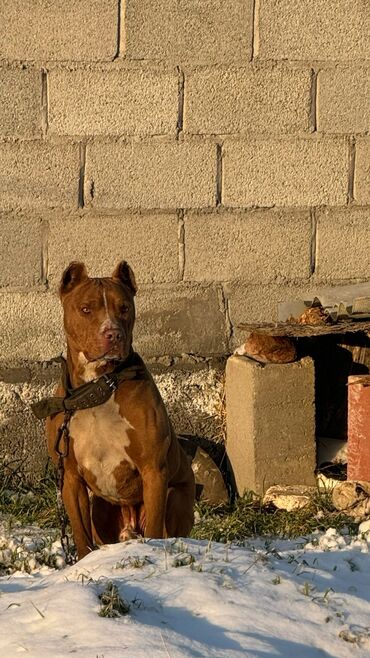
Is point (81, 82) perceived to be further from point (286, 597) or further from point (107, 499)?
point (286, 597)

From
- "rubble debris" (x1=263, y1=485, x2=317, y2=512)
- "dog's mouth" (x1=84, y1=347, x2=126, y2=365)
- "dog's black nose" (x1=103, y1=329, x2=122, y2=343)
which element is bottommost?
"rubble debris" (x1=263, y1=485, x2=317, y2=512)

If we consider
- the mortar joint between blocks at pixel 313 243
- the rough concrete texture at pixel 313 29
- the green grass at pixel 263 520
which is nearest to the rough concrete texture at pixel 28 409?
the green grass at pixel 263 520

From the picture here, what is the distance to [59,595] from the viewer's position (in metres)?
3.93

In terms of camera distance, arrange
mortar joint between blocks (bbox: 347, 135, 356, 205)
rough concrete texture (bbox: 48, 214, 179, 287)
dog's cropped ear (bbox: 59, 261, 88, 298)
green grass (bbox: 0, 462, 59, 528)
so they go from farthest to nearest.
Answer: mortar joint between blocks (bbox: 347, 135, 356, 205) < rough concrete texture (bbox: 48, 214, 179, 287) < green grass (bbox: 0, 462, 59, 528) < dog's cropped ear (bbox: 59, 261, 88, 298)

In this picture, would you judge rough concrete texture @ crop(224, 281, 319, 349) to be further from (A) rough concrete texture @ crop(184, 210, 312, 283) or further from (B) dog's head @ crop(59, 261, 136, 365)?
(B) dog's head @ crop(59, 261, 136, 365)

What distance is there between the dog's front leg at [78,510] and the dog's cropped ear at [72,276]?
83 centimetres

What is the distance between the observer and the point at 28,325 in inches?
282

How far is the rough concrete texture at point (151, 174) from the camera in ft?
23.5

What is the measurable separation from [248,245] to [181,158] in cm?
65

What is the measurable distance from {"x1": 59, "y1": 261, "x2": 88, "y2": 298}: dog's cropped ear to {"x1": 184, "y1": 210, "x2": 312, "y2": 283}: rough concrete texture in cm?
187

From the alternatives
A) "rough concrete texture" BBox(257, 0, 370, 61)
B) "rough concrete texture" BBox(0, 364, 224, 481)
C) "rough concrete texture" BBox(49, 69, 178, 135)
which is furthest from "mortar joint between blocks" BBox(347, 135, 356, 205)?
"rough concrete texture" BBox(0, 364, 224, 481)

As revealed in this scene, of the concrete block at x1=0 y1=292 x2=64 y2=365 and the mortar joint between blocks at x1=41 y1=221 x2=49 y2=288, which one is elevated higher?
the mortar joint between blocks at x1=41 y1=221 x2=49 y2=288

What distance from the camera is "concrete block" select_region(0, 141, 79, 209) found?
708 cm

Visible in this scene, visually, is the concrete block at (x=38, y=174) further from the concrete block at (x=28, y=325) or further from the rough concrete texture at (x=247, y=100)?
the rough concrete texture at (x=247, y=100)
